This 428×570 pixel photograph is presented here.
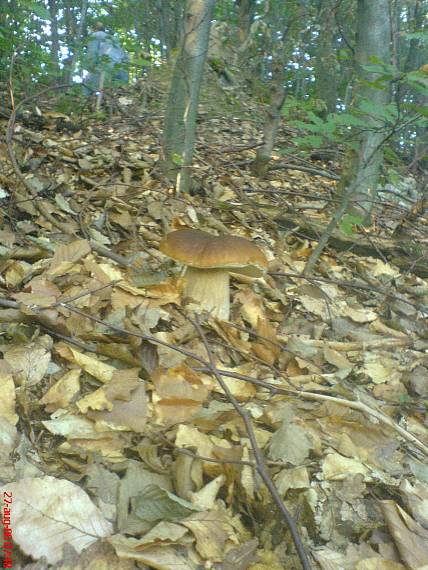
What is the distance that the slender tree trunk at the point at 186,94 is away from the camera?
419cm

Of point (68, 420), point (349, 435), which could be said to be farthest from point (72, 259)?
point (349, 435)

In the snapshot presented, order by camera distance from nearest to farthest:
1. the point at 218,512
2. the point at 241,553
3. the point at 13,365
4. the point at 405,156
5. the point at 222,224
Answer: the point at 241,553 < the point at 218,512 < the point at 13,365 < the point at 222,224 < the point at 405,156

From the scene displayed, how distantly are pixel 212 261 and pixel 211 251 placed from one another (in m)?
0.06

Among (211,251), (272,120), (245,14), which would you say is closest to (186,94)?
(272,120)

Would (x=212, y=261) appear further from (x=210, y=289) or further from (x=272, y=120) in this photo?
(x=272, y=120)

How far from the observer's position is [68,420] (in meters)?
1.93

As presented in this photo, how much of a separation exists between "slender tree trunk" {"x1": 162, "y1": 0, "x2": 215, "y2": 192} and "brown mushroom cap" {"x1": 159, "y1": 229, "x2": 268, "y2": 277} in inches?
65.6

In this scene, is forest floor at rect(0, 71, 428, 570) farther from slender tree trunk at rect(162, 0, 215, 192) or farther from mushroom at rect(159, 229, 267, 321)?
slender tree trunk at rect(162, 0, 215, 192)

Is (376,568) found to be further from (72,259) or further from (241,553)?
(72,259)

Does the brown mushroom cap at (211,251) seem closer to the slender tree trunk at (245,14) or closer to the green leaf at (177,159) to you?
the green leaf at (177,159)

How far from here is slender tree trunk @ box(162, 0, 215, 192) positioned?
4188 mm

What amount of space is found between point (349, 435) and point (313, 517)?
534 mm

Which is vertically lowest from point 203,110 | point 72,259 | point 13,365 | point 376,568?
point 376,568

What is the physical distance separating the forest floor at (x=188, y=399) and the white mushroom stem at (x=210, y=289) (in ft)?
0.39
